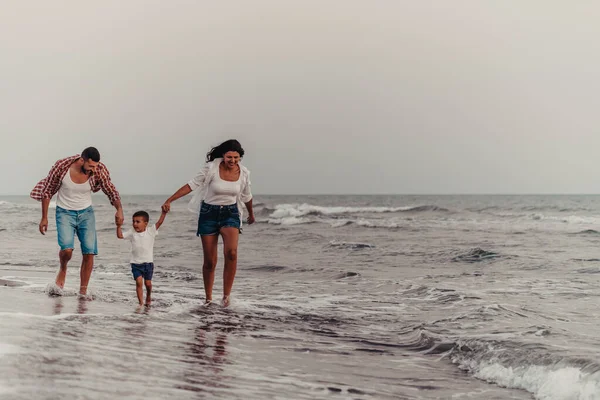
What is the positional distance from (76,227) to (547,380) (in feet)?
17.3

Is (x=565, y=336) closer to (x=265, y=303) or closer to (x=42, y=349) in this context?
(x=265, y=303)

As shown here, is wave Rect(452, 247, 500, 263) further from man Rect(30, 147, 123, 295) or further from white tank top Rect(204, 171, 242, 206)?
man Rect(30, 147, 123, 295)

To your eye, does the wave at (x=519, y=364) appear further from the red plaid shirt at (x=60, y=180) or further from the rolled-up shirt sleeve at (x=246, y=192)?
the red plaid shirt at (x=60, y=180)

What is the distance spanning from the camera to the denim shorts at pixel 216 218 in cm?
761

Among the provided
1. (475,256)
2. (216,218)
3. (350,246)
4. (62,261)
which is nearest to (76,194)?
(62,261)

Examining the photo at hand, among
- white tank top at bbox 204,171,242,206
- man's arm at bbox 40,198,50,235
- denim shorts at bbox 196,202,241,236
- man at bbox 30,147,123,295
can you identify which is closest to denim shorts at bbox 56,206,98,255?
man at bbox 30,147,123,295

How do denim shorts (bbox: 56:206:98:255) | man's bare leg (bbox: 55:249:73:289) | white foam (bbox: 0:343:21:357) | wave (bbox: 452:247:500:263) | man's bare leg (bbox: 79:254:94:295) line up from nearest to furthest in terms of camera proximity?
white foam (bbox: 0:343:21:357)
denim shorts (bbox: 56:206:98:255)
man's bare leg (bbox: 55:249:73:289)
man's bare leg (bbox: 79:254:94:295)
wave (bbox: 452:247:500:263)

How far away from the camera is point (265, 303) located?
8.36m

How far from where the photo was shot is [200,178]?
295 inches

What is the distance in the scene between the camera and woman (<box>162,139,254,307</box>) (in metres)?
7.46

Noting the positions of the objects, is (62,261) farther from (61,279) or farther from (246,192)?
(246,192)

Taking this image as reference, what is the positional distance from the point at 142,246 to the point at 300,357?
2.83m

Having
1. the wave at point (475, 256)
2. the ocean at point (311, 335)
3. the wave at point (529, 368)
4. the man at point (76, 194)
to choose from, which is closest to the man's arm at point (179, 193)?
the man at point (76, 194)

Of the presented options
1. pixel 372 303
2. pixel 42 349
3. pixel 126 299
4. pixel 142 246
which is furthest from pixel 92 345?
pixel 372 303
